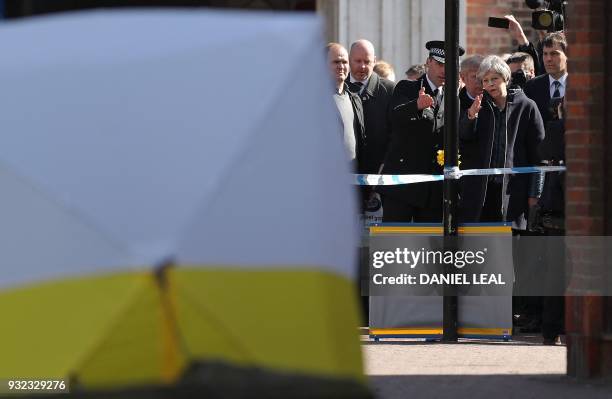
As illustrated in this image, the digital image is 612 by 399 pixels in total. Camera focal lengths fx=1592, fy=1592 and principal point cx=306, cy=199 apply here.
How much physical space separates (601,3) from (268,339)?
5511 millimetres

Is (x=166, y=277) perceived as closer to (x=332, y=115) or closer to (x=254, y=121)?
(x=254, y=121)

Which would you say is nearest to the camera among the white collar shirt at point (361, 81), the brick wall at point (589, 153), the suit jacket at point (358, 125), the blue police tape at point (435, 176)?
the brick wall at point (589, 153)

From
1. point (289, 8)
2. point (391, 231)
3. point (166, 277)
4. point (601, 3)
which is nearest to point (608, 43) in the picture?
point (601, 3)

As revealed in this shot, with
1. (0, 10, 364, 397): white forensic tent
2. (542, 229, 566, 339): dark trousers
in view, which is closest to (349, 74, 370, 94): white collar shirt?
(542, 229, 566, 339): dark trousers

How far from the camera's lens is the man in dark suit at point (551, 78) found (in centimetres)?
1224

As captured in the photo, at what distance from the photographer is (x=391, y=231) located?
1108cm

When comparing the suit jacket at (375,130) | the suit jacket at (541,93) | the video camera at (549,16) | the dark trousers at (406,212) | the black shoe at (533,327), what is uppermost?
the video camera at (549,16)

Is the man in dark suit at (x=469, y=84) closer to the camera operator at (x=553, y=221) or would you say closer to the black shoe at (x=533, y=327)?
the camera operator at (x=553, y=221)

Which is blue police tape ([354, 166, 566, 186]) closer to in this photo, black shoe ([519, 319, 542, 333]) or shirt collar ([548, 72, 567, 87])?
shirt collar ([548, 72, 567, 87])

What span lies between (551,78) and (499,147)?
2.82ft

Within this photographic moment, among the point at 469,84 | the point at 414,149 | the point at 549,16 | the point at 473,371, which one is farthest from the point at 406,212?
the point at 473,371

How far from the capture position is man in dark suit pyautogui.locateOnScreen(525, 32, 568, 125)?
12242 mm

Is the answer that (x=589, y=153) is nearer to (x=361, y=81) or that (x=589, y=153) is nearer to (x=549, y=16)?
(x=361, y=81)

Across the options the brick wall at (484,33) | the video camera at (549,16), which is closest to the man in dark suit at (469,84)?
the video camera at (549,16)
